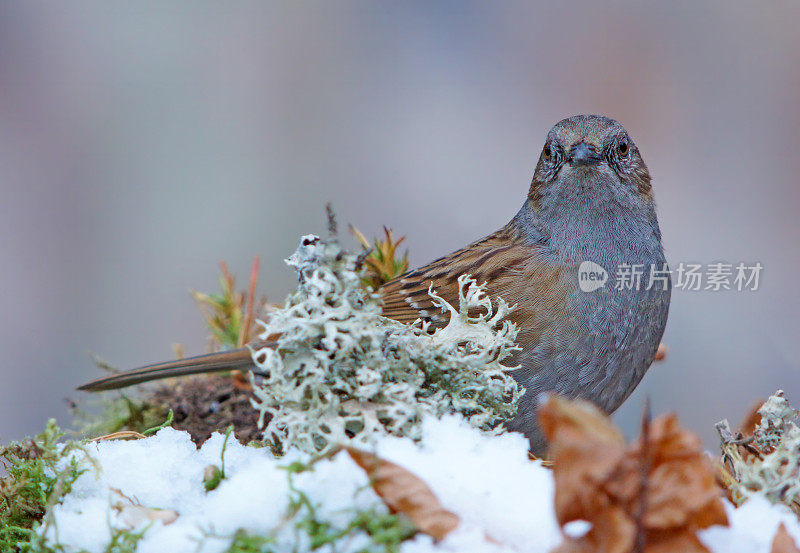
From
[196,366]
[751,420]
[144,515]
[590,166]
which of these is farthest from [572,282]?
[144,515]

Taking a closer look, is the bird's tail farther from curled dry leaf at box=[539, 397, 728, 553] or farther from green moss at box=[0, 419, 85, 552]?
curled dry leaf at box=[539, 397, 728, 553]

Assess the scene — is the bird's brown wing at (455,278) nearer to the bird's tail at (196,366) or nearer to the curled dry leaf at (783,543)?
the bird's tail at (196,366)

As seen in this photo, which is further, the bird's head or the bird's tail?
the bird's tail

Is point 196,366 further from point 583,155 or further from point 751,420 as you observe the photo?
point 751,420

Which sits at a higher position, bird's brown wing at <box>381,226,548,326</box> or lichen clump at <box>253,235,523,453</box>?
bird's brown wing at <box>381,226,548,326</box>

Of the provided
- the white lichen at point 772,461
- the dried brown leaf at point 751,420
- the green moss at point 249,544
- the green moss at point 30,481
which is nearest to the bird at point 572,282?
the dried brown leaf at point 751,420

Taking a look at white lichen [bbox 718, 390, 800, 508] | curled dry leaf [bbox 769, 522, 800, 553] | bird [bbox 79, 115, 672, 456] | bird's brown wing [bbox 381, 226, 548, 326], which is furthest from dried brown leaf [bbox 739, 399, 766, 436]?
curled dry leaf [bbox 769, 522, 800, 553]

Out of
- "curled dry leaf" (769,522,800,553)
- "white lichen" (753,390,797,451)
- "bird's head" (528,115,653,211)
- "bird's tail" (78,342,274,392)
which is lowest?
"curled dry leaf" (769,522,800,553)

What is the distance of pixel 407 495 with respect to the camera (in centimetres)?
96

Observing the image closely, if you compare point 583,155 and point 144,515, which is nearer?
point 144,515

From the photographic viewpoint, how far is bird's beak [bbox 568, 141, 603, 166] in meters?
1.97

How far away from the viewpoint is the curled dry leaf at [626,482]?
2.78 feet

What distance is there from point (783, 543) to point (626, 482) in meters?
0.22

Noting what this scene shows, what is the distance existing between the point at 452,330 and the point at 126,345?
3.10 m
